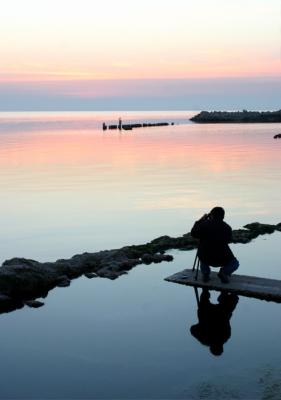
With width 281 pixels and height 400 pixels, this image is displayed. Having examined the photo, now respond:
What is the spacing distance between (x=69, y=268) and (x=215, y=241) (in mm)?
5809

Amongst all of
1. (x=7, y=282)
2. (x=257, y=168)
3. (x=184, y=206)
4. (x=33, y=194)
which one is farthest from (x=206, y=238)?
(x=257, y=168)

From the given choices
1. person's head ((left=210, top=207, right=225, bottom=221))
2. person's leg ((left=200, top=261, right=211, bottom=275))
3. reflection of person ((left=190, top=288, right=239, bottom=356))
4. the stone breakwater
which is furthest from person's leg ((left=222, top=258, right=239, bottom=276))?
the stone breakwater

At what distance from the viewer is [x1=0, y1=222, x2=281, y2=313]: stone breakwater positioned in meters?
16.5

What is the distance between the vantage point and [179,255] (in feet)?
69.7

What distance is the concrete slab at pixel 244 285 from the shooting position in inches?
613

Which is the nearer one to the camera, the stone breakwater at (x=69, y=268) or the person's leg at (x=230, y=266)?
the person's leg at (x=230, y=266)

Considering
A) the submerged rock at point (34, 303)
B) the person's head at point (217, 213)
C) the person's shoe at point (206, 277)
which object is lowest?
the submerged rock at point (34, 303)

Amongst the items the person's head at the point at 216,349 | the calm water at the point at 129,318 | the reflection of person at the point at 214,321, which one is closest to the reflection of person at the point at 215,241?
the reflection of person at the point at 214,321

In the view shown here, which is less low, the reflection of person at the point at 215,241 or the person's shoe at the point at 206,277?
the reflection of person at the point at 215,241

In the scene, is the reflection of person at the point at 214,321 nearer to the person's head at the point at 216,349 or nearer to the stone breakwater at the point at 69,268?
the person's head at the point at 216,349

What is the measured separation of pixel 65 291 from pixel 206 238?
4.84 meters

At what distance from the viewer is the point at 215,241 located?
15.7 m

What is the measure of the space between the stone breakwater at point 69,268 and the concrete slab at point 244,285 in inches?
116

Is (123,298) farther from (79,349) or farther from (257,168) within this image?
(257,168)
